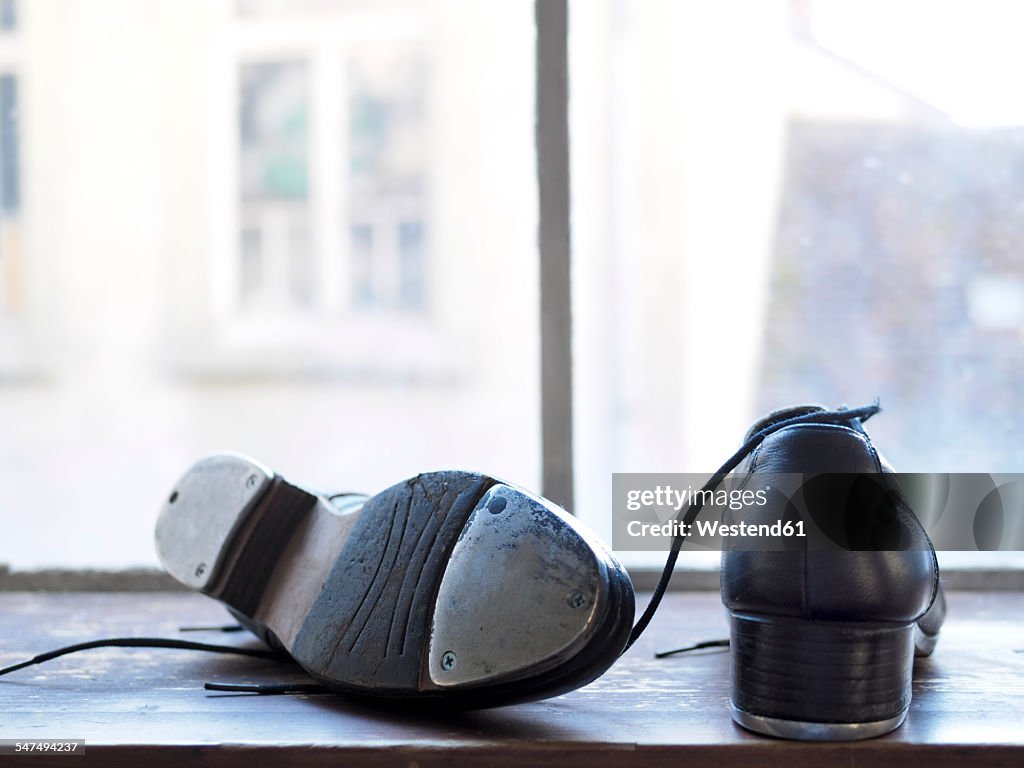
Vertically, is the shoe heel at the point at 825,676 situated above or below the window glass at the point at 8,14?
below

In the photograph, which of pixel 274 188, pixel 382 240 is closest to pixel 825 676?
pixel 382 240

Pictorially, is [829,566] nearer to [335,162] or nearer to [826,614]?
[826,614]

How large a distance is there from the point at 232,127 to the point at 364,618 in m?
1.50

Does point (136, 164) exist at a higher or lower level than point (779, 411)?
higher

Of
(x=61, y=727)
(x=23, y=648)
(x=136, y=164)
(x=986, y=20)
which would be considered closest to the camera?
(x=61, y=727)

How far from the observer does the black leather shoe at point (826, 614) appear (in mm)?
529

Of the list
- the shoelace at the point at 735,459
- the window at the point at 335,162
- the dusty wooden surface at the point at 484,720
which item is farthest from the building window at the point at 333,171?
the shoelace at the point at 735,459

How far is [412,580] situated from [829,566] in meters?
0.24

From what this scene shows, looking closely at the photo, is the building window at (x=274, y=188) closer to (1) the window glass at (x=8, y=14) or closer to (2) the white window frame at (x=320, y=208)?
(2) the white window frame at (x=320, y=208)

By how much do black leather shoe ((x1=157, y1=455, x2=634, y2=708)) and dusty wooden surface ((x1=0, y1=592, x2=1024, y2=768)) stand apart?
3 cm

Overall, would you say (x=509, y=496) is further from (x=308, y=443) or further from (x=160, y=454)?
(x=160, y=454)

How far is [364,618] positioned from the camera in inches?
24.7

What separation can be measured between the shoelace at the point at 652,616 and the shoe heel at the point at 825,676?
0.06 m

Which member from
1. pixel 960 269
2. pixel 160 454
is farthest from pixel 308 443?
pixel 960 269
